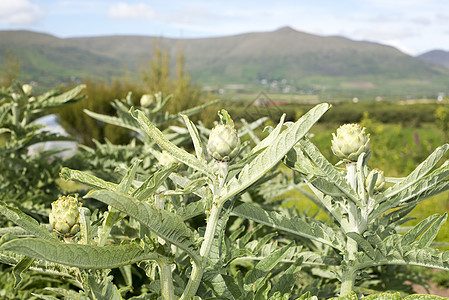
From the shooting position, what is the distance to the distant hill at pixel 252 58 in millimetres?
88812

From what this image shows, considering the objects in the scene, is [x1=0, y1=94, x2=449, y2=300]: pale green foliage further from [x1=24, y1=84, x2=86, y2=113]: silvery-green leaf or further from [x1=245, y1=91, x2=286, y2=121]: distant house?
[x1=245, y1=91, x2=286, y2=121]: distant house

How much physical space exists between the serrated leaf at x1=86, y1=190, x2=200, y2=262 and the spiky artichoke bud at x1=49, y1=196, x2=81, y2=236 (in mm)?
237

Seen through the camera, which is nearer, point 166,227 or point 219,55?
point 166,227

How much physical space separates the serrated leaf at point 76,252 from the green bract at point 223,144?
205 mm

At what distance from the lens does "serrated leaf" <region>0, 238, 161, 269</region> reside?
1.58 ft

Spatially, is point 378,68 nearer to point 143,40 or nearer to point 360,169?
point 143,40

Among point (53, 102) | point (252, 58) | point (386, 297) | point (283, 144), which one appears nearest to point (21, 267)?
point (283, 144)

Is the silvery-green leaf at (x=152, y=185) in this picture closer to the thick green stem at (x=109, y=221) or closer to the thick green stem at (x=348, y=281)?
the thick green stem at (x=109, y=221)

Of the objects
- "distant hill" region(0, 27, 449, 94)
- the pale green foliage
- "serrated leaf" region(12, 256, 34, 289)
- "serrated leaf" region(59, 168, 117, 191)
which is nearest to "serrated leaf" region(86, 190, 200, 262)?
the pale green foliage

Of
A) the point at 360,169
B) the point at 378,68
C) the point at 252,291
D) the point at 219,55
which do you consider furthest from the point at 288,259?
the point at 219,55

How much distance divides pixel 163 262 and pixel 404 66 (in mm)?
112831

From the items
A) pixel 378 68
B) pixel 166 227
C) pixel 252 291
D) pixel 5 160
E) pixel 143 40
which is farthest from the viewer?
pixel 143 40

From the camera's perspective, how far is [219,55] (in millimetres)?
127812

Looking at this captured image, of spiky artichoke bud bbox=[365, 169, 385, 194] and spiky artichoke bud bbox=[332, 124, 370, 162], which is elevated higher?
spiky artichoke bud bbox=[332, 124, 370, 162]
